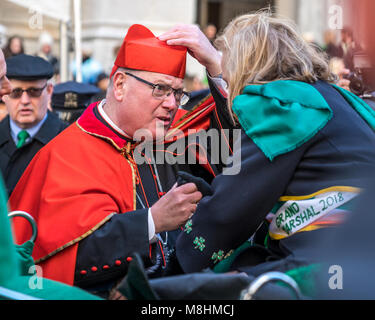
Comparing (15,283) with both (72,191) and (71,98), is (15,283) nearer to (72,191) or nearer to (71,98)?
(72,191)

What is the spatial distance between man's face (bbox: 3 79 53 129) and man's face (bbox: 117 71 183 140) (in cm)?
207

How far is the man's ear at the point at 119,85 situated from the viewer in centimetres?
353

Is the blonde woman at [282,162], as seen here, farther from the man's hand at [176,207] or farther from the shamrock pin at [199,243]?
the man's hand at [176,207]

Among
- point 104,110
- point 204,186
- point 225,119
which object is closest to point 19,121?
point 104,110

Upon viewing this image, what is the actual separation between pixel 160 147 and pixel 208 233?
1.23 m

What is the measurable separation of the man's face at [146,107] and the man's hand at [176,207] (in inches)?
24.0

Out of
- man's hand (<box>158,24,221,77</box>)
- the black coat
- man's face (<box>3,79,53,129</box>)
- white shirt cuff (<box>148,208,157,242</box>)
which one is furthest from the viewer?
man's face (<box>3,79,53,129</box>)

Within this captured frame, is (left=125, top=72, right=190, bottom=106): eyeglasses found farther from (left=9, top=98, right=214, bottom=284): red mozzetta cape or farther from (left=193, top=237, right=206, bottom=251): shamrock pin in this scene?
(left=193, top=237, right=206, bottom=251): shamrock pin

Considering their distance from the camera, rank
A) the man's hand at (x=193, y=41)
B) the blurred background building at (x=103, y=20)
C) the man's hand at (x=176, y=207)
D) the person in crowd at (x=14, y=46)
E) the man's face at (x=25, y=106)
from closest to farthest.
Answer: the man's hand at (x=176, y=207) → the man's hand at (x=193, y=41) → the man's face at (x=25, y=106) → the blurred background building at (x=103, y=20) → the person in crowd at (x=14, y=46)

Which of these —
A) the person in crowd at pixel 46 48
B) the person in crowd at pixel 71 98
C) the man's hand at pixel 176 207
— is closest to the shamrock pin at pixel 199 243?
the man's hand at pixel 176 207

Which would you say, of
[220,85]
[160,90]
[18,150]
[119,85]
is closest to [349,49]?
[220,85]

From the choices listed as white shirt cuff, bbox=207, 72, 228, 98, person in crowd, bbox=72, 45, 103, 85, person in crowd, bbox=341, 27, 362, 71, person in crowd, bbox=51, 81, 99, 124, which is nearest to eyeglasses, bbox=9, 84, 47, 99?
person in crowd, bbox=51, 81, 99, 124

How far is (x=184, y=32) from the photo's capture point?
136 inches

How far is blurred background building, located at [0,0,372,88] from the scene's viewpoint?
7.79m
